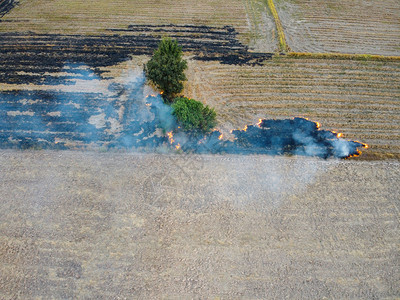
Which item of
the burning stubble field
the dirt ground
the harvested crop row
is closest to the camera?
the dirt ground

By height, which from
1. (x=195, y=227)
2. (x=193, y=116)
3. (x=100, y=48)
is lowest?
(x=195, y=227)

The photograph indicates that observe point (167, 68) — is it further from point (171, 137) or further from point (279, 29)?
point (279, 29)

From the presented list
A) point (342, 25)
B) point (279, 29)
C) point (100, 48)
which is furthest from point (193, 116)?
point (342, 25)

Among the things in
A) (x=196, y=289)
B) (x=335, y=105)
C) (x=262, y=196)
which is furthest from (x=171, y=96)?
(x=196, y=289)

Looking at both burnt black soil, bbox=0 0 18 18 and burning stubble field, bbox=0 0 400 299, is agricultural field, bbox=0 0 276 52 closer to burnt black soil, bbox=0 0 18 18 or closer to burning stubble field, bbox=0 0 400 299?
burnt black soil, bbox=0 0 18 18

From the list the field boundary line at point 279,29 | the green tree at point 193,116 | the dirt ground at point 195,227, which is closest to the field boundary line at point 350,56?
the field boundary line at point 279,29

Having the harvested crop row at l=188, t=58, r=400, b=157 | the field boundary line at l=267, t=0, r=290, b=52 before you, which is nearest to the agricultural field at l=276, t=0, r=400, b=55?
the field boundary line at l=267, t=0, r=290, b=52
